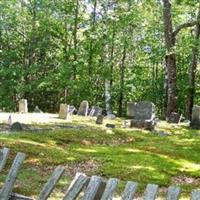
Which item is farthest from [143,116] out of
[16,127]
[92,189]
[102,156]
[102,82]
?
[102,82]

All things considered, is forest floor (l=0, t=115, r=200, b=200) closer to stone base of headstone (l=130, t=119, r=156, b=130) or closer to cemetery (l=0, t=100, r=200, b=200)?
cemetery (l=0, t=100, r=200, b=200)

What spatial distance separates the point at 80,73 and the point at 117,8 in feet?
24.5

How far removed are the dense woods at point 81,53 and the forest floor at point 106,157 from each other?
77.4 ft

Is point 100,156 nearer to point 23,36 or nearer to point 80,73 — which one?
point 80,73

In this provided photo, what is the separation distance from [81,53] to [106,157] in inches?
1269

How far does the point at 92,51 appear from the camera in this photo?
46.8 metres

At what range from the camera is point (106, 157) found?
14.9 metres

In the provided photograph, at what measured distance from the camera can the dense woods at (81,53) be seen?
149 feet

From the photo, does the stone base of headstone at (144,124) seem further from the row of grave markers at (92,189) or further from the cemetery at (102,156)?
the row of grave markers at (92,189)

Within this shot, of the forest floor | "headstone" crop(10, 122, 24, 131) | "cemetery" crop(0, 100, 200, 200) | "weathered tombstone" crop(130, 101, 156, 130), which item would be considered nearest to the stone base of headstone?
"weathered tombstone" crop(130, 101, 156, 130)

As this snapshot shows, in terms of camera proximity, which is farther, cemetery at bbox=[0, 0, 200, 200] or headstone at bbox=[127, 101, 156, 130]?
headstone at bbox=[127, 101, 156, 130]

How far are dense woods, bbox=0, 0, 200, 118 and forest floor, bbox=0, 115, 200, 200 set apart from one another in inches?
929

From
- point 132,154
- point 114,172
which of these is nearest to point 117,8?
point 132,154

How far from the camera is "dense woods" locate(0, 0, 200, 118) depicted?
4538cm
